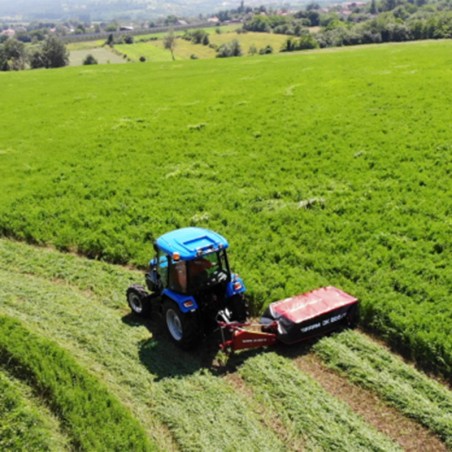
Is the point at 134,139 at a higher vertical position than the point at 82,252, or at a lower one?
higher

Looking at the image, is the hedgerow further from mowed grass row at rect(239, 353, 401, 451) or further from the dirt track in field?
the dirt track in field

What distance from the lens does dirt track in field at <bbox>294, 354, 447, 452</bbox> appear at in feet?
27.9

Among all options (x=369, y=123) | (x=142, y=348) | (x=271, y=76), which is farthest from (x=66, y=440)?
(x=271, y=76)

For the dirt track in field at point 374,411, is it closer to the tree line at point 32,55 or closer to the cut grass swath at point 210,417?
the cut grass swath at point 210,417

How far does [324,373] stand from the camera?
1014cm

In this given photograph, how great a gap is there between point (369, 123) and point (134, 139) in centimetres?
1351

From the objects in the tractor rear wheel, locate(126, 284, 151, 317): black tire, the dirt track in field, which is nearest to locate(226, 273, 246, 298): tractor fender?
the dirt track in field

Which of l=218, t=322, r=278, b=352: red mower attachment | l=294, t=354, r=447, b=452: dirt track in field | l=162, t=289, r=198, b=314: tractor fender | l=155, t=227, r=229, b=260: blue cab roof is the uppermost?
l=155, t=227, r=229, b=260: blue cab roof

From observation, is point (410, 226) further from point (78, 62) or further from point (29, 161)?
point (78, 62)

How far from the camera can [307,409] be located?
30.2ft

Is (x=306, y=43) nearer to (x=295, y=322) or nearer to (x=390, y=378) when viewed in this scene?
(x=295, y=322)

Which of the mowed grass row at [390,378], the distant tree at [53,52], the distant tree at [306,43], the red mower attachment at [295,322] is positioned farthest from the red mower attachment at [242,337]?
the distant tree at [306,43]

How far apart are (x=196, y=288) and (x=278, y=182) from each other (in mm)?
10257

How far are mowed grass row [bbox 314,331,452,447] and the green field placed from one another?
0.11 ft
